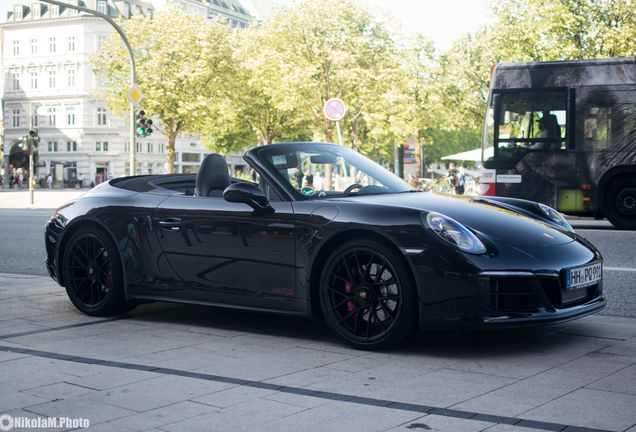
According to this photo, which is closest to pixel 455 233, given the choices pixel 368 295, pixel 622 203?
pixel 368 295

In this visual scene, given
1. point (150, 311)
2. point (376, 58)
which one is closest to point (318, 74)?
point (376, 58)

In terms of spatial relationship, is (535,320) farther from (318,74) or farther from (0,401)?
(318,74)

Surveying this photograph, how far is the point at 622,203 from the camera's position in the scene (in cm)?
1612

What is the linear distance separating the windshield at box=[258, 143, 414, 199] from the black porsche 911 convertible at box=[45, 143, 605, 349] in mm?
11

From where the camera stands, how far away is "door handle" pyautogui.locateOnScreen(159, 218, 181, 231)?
6126 millimetres

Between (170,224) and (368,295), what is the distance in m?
1.66

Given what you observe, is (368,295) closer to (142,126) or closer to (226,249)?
(226,249)

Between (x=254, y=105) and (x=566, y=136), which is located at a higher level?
(x=254, y=105)

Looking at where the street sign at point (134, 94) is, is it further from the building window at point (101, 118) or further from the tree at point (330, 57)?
the building window at point (101, 118)

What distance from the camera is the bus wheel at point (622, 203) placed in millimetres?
15984

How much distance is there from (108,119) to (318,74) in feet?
127

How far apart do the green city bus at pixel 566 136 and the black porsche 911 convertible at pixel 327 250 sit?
426 inches

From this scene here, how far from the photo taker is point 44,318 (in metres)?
6.67

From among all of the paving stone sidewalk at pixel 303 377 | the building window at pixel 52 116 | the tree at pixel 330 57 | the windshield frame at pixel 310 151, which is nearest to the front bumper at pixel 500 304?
the paving stone sidewalk at pixel 303 377
